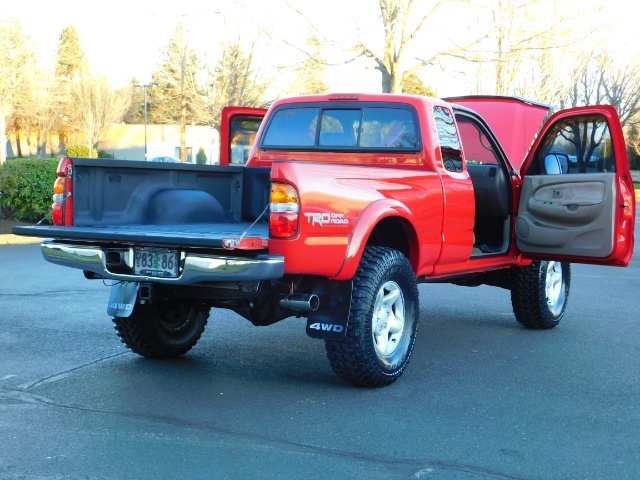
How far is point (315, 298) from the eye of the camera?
5.72m

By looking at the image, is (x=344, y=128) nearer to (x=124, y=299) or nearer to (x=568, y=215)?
(x=568, y=215)

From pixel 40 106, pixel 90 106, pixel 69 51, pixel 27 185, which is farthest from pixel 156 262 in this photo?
pixel 69 51

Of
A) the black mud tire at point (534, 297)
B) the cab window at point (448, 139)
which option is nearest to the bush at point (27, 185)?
the black mud tire at point (534, 297)

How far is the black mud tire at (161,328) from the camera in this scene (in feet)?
21.5

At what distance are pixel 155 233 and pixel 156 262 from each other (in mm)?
183

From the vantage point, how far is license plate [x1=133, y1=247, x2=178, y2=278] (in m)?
5.47

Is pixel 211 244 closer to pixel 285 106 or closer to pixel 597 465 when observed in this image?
pixel 597 465

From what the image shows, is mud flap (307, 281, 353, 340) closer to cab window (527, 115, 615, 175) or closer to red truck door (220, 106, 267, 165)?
cab window (527, 115, 615, 175)

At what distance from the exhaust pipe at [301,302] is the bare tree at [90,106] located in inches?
2377

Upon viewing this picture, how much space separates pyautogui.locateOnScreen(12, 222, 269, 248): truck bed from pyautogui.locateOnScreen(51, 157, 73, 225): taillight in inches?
5.3

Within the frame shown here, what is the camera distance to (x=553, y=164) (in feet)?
26.7

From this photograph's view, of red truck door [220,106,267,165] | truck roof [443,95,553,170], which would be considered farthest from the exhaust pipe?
truck roof [443,95,553,170]

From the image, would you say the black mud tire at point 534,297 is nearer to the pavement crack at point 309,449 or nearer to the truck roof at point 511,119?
the truck roof at point 511,119

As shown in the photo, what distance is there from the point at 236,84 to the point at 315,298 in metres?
24.1
